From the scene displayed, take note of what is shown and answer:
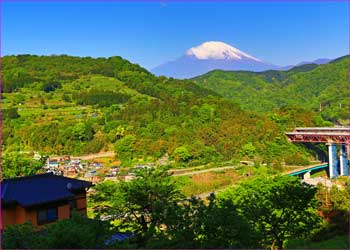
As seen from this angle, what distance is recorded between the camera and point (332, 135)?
2780cm

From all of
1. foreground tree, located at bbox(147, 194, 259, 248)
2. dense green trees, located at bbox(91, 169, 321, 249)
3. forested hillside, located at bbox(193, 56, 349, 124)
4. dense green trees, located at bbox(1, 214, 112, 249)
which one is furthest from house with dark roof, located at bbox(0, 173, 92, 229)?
forested hillside, located at bbox(193, 56, 349, 124)

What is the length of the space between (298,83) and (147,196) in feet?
229

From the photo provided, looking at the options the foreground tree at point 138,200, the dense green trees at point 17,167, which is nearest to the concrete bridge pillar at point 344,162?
the dense green trees at point 17,167

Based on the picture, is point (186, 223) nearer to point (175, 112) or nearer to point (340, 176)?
point (340, 176)

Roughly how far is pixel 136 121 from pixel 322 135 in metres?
14.3

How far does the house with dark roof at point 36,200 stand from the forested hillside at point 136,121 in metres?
17.0

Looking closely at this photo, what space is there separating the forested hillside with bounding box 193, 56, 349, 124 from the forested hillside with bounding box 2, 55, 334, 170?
1515 cm

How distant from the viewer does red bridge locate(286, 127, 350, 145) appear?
27.3m

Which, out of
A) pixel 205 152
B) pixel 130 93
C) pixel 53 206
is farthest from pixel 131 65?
pixel 53 206

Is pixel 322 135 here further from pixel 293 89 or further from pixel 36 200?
pixel 293 89

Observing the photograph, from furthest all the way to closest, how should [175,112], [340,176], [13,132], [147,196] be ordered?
[175,112] < [13,132] < [340,176] < [147,196]

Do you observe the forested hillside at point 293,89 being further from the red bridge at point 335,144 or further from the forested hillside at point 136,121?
the red bridge at point 335,144

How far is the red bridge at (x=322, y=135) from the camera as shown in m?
27.3

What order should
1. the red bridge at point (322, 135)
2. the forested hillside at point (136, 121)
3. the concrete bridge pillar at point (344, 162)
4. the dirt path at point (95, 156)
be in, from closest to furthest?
the red bridge at point (322, 135)
the concrete bridge pillar at point (344, 162)
the forested hillside at point (136, 121)
the dirt path at point (95, 156)
